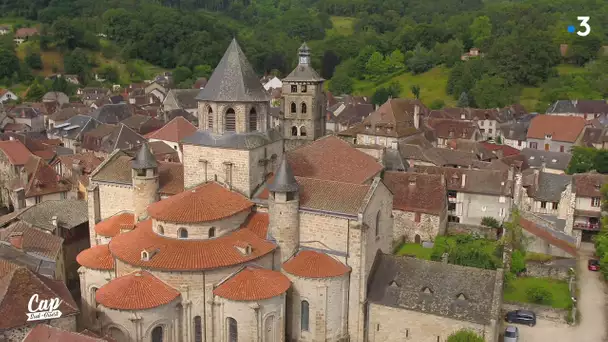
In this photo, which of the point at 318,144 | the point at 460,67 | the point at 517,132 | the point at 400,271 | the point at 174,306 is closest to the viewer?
the point at 174,306

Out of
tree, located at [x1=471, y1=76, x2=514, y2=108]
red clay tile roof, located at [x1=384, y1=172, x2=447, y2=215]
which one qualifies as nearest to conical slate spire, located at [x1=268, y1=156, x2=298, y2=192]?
red clay tile roof, located at [x1=384, y1=172, x2=447, y2=215]

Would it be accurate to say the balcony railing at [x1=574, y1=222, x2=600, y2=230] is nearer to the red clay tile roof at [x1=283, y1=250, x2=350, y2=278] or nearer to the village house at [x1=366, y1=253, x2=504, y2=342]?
the village house at [x1=366, y1=253, x2=504, y2=342]

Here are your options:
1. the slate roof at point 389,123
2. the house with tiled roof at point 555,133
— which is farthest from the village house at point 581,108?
the slate roof at point 389,123

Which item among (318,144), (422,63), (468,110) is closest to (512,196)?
(318,144)

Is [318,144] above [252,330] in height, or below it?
above

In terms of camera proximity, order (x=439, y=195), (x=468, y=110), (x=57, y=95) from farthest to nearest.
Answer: (x=57, y=95)
(x=468, y=110)
(x=439, y=195)

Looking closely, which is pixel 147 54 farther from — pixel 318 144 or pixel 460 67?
pixel 318 144
